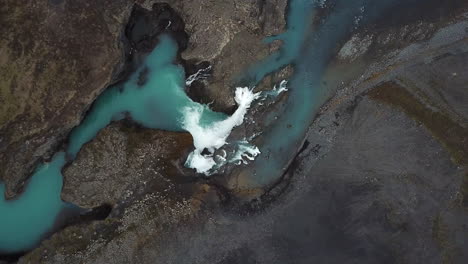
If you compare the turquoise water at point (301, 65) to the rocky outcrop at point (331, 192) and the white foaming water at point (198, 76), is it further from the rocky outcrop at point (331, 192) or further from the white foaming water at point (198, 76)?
the white foaming water at point (198, 76)

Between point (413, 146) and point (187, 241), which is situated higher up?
point (413, 146)

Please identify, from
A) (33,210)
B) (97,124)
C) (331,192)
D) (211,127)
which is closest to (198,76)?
(211,127)

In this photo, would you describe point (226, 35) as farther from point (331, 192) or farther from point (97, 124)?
point (331, 192)

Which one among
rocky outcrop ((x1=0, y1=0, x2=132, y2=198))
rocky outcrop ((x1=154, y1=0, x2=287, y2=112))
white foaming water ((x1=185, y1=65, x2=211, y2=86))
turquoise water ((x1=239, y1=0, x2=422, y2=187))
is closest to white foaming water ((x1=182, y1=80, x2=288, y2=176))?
white foaming water ((x1=185, y1=65, x2=211, y2=86))

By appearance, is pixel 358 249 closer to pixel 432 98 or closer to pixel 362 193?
pixel 362 193

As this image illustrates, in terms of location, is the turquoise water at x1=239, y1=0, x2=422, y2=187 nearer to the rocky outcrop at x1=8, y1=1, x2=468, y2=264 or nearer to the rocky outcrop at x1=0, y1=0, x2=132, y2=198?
the rocky outcrop at x1=8, y1=1, x2=468, y2=264

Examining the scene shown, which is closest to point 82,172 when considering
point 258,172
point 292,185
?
point 258,172
